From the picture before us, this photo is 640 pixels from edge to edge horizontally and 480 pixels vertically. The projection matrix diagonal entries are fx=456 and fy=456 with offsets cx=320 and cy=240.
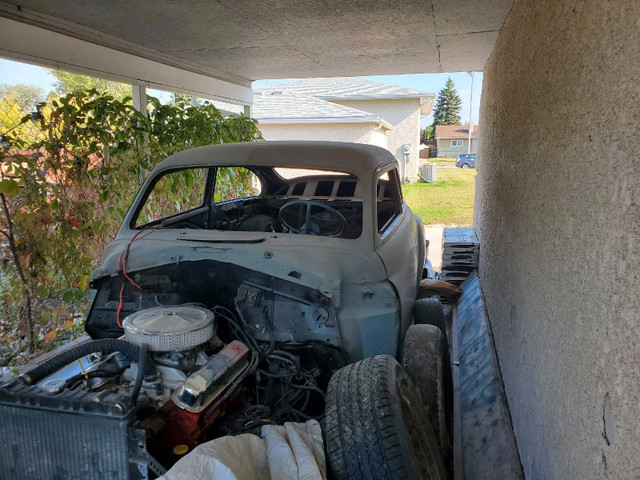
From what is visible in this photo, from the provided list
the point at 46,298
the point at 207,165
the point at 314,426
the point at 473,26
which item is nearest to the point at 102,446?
the point at 314,426

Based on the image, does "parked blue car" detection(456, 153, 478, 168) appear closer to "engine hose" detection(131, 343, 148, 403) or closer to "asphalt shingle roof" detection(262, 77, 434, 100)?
"asphalt shingle roof" detection(262, 77, 434, 100)

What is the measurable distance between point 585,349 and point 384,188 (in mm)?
3340

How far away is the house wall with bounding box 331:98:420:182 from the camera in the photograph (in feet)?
69.8

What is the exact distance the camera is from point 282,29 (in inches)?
193

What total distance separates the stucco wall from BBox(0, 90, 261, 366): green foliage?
3.76 meters

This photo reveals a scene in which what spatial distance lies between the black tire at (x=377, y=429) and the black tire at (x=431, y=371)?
38 centimetres

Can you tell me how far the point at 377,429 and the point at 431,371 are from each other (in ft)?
3.14

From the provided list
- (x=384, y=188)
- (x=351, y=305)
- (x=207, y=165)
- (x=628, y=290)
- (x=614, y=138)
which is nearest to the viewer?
(x=628, y=290)

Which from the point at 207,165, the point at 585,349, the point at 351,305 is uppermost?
the point at 207,165

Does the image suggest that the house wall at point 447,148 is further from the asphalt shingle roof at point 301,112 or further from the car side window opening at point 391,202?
the car side window opening at point 391,202

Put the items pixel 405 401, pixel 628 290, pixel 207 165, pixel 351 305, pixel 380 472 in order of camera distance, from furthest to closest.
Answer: pixel 207 165, pixel 351 305, pixel 405 401, pixel 380 472, pixel 628 290

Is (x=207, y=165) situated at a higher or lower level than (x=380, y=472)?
higher

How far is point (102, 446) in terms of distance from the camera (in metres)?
1.73

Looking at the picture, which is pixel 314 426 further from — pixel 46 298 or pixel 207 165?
pixel 46 298
